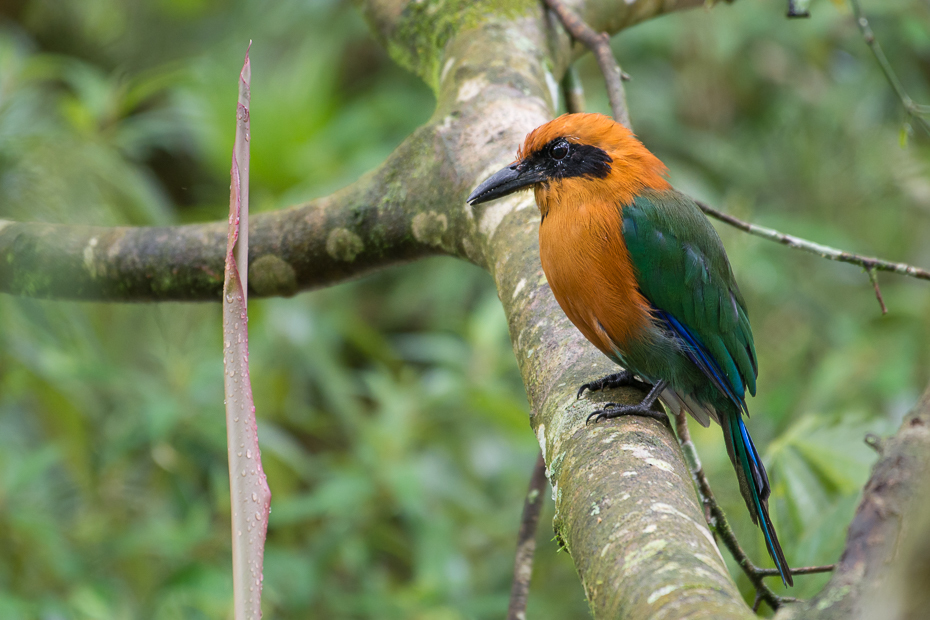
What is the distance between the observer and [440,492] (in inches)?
132

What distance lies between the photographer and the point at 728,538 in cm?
163

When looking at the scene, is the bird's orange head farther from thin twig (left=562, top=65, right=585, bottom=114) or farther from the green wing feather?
thin twig (left=562, top=65, right=585, bottom=114)

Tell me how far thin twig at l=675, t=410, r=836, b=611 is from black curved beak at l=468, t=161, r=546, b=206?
1.98 ft

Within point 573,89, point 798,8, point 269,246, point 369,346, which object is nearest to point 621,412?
point 269,246

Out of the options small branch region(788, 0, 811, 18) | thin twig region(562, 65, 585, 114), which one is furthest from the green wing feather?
thin twig region(562, 65, 585, 114)

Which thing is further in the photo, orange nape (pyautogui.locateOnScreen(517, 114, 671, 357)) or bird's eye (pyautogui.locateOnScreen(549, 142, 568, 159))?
bird's eye (pyautogui.locateOnScreen(549, 142, 568, 159))

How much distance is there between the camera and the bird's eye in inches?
75.2

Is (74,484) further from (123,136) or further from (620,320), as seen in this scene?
(620,320)

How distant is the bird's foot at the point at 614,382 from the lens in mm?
1464

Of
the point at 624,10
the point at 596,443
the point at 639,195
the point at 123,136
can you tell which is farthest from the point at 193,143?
the point at 596,443

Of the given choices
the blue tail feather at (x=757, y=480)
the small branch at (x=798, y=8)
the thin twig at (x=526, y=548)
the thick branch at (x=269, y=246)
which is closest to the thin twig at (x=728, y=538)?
the blue tail feather at (x=757, y=480)

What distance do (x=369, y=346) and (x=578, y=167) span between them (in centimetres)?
264

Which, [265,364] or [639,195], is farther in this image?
[265,364]

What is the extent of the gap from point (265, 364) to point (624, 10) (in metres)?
2.47
